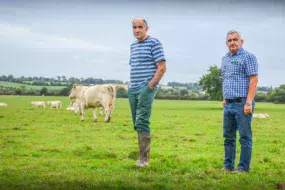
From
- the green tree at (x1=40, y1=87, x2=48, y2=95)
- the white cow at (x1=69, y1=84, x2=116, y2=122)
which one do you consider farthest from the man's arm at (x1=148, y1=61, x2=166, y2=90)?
the green tree at (x1=40, y1=87, x2=48, y2=95)

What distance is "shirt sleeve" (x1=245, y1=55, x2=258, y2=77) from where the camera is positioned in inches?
257

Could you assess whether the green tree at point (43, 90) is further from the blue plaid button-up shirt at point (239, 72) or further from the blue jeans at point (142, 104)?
the blue plaid button-up shirt at point (239, 72)

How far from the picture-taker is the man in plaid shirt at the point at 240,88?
21.5 ft

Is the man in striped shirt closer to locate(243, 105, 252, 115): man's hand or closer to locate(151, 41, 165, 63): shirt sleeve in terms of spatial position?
locate(151, 41, 165, 63): shirt sleeve

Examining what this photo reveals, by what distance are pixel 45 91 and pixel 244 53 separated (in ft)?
200

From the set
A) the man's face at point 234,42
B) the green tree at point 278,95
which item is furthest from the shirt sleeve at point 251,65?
the green tree at point 278,95

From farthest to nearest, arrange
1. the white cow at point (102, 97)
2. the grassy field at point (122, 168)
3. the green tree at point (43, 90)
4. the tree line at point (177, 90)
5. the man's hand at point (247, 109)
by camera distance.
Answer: the green tree at point (43, 90)
the tree line at point (177, 90)
the white cow at point (102, 97)
the man's hand at point (247, 109)
the grassy field at point (122, 168)

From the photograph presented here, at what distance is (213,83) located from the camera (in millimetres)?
56344

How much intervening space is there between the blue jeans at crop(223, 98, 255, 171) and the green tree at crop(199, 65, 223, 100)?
4893 cm

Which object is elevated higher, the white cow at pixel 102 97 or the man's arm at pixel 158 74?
the man's arm at pixel 158 74

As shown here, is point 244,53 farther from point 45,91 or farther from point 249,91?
point 45,91

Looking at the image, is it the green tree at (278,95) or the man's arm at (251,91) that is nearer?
the man's arm at (251,91)

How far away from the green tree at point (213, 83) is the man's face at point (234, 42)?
162 feet

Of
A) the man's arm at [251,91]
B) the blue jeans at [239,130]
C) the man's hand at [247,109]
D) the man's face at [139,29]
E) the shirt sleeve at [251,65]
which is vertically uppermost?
the man's face at [139,29]
